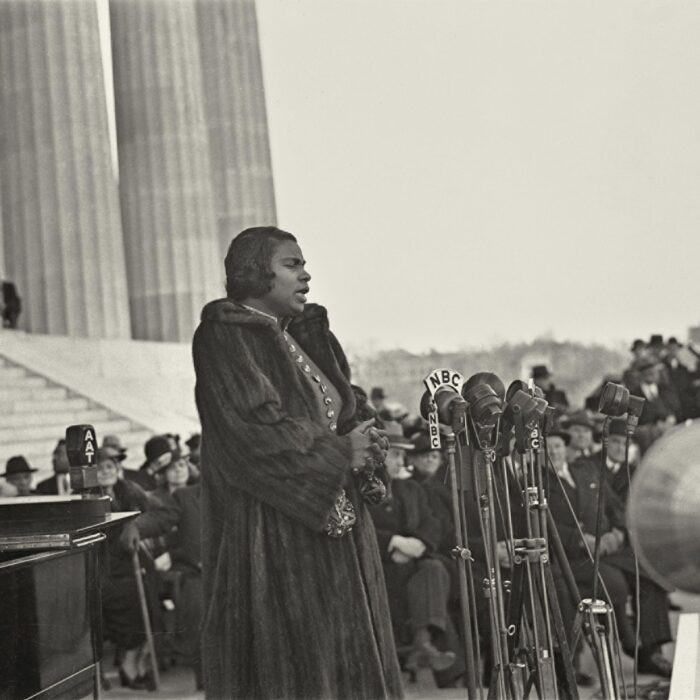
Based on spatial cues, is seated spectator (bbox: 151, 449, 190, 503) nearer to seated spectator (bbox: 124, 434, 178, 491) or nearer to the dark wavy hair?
seated spectator (bbox: 124, 434, 178, 491)

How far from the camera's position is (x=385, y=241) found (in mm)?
6418

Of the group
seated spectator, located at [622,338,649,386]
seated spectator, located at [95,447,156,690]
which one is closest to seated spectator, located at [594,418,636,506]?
seated spectator, located at [622,338,649,386]

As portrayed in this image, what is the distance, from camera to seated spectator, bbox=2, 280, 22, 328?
24.8 feet

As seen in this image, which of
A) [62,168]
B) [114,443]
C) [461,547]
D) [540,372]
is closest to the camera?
[461,547]

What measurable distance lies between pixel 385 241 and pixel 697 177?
151 centimetres

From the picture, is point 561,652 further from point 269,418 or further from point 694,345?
point 694,345

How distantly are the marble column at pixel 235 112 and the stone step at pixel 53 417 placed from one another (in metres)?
1.11

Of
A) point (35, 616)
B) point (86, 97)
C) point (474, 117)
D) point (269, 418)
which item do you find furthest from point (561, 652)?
point (86, 97)

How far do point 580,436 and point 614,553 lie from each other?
63 centimetres

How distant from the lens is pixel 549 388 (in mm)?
6297

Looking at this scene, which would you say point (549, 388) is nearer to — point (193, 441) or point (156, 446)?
point (193, 441)

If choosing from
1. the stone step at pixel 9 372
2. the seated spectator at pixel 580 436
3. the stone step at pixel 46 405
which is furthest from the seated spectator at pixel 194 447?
the seated spectator at pixel 580 436

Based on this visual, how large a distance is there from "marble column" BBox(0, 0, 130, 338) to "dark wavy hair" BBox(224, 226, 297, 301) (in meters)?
2.22

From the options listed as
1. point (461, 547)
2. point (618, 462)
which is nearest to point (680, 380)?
point (618, 462)
